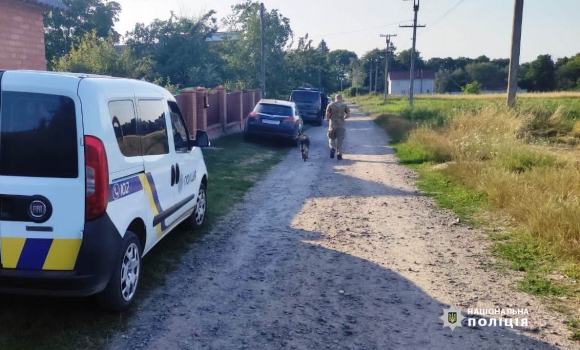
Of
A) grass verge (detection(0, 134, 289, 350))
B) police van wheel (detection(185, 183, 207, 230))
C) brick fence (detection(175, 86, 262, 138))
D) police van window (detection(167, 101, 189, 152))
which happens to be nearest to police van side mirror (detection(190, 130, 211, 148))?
police van window (detection(167, 101, 189, 152))

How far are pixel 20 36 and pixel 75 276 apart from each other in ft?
32.3

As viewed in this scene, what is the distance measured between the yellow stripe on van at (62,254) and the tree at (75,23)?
31.3m

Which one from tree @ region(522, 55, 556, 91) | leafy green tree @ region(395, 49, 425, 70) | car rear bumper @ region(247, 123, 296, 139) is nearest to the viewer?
car rear bumper @ region(247, 123, 296, 139)

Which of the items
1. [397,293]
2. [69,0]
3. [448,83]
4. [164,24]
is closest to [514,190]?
[397,293]

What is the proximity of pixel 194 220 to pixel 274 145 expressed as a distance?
37.9 feet

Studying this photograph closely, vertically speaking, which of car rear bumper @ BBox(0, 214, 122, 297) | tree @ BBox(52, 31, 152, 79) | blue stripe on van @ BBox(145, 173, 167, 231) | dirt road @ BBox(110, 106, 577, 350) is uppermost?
tree @ BBox(52, 31, 152, 79)

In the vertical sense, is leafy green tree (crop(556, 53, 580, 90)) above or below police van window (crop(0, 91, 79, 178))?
above

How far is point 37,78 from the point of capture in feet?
13.1

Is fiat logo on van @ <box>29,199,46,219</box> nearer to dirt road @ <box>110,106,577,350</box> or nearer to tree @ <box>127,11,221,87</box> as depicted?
dirt road @ <box>110,106,577,350</box>

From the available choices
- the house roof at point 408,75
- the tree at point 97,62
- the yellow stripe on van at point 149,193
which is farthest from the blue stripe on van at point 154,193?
the house roof at point 408,75

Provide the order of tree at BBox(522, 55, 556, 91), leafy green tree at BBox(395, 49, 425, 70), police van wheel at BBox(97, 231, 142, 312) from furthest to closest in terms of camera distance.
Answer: leafy green tree at BBox(395, 49, 425, 70) → tree at BBox(522, 55, 556, 91) → police van wheel at BBox(97, 231, 142, 312)

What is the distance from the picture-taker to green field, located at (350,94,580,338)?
5.76 metres

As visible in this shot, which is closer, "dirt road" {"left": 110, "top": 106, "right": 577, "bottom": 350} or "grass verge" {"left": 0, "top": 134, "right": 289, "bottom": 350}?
"grass verge" {"left": 0, "top": 134, "right": 289, "bottom": 350}

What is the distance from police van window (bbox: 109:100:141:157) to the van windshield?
24.3 m
